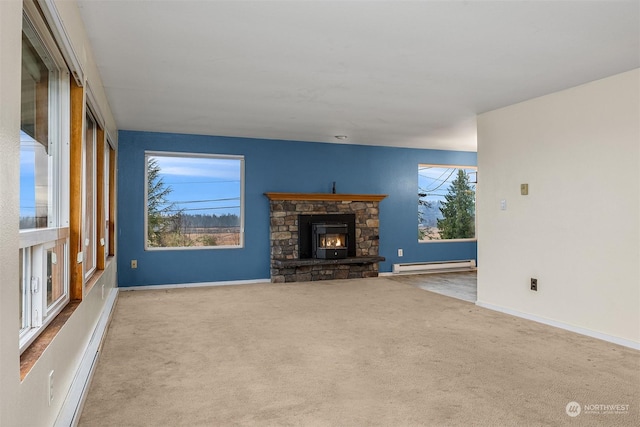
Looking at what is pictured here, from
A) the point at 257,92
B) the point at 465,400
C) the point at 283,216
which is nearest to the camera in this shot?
the point at 465,400

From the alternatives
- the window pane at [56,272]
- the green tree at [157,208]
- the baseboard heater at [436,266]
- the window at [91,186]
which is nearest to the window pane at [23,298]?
the window pane at [56,272]

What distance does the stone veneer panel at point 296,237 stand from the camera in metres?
6.61

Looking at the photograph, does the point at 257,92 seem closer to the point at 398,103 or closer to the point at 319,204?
the point at 398,103

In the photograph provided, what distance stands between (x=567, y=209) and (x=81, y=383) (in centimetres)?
401

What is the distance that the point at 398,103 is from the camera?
453cm

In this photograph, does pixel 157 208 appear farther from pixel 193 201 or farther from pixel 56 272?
pixel 56 272

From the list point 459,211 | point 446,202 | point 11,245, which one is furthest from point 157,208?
point 459,211

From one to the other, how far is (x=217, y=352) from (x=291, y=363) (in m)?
0.62

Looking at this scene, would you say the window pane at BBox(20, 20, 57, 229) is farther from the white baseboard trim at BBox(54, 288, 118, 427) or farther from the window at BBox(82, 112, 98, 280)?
the window at BBox(82, 112, 98, 280)

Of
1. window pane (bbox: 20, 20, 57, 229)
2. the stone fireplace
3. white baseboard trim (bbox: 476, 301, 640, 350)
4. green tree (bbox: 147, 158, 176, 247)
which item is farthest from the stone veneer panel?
window pane (bbox: 20, 20, 57, 229)

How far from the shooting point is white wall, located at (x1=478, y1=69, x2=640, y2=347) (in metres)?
3.50

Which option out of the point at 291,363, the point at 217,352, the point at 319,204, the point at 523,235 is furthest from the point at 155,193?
the point at 523,235

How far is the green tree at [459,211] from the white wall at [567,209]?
3.10 meters

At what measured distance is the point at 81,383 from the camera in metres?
2.36
